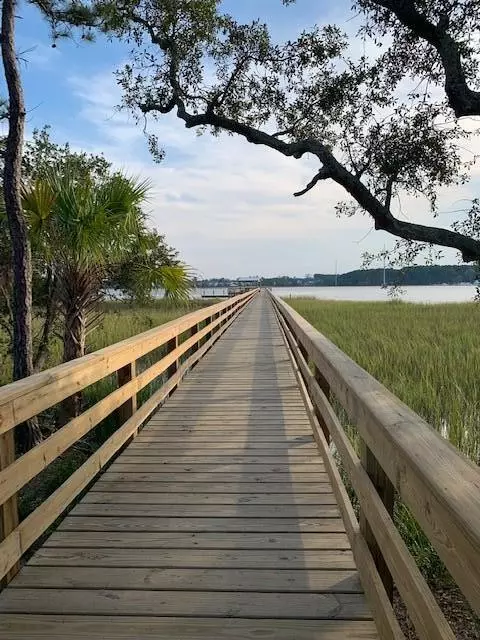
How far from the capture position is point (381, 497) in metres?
1.99

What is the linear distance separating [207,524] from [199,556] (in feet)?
1.17

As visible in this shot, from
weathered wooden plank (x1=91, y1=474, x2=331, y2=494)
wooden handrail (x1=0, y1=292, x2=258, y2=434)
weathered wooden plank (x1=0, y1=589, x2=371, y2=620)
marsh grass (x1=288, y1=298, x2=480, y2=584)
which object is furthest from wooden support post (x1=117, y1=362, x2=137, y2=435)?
weathered wooden plank (x1=0, y1=589, x2=371, y2=620)

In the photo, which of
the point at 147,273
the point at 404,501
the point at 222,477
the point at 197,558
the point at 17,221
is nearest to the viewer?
the point at 404,501

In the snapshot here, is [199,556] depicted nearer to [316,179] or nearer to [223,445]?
[223,445]

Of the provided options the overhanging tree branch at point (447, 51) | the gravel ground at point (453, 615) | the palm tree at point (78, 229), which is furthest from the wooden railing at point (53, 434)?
the overhanging tree branch at point (447, 51)

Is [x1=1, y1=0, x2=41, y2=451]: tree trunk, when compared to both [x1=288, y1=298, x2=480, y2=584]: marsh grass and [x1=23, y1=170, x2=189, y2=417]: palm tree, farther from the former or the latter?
[x1=288, y1=298, x2=480, y2=584]: marsh grass

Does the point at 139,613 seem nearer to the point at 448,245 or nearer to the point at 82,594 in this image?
the point at 82,594

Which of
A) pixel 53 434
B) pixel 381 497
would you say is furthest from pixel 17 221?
pixel 381 497

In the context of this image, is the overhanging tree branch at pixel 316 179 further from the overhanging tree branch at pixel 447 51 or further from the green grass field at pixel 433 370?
the green grass field at pixel 433 370

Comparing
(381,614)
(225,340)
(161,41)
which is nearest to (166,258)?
(161,41)

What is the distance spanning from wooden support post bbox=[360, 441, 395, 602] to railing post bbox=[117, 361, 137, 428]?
2443mm

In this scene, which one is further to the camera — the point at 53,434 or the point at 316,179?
the point at 316,179

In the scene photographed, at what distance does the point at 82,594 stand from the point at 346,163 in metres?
5.81

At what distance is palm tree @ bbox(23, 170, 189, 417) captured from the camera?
5293 mm
